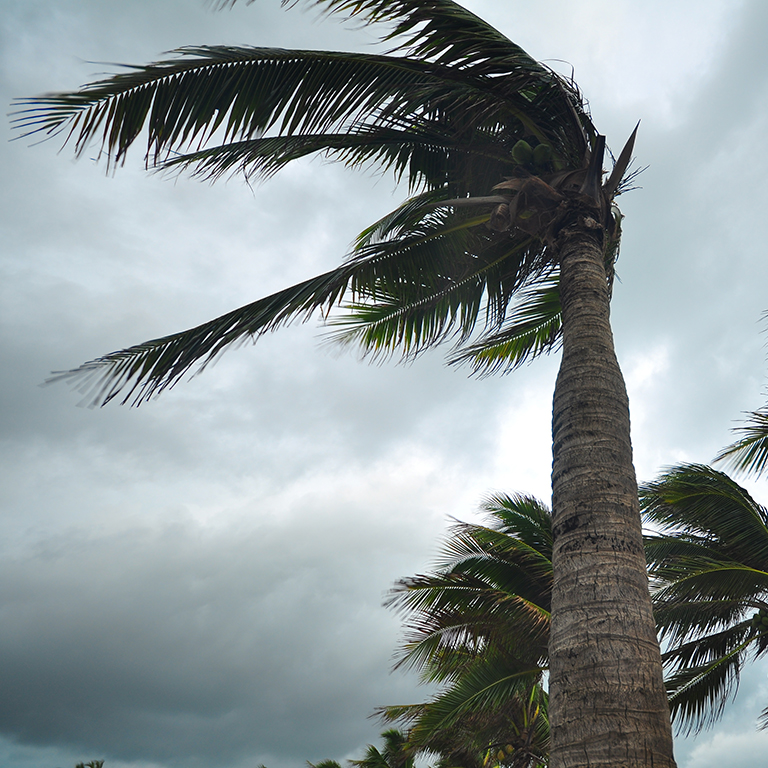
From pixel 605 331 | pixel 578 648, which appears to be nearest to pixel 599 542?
pixel 578 648

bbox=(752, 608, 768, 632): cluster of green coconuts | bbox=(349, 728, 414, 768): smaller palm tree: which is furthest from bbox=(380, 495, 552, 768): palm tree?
bbox=(349, 728, 414, 768): smaller palm tree

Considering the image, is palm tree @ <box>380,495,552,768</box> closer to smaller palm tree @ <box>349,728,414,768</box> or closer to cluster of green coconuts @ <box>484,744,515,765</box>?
cluster of green coconuts @ <box>484,744,515,765</box>

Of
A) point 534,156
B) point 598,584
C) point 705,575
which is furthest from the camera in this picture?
point 705,575

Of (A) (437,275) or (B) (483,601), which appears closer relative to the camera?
(A) (437,275)

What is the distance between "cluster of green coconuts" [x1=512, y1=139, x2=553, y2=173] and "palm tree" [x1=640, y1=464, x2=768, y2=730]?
22.3 ft

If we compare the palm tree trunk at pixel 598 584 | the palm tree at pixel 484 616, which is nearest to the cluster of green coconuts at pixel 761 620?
the palm tree at pixel 484 616

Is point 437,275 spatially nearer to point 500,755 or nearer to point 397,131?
point 397,131

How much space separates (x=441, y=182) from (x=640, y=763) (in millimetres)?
5532

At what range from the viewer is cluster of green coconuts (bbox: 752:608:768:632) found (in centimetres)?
1024

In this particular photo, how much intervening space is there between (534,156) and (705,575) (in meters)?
7.32

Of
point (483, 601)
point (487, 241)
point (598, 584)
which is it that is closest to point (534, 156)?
point (487, 241)

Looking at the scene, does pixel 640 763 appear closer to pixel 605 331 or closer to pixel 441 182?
pixel 605 331

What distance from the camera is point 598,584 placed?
10.3 feet

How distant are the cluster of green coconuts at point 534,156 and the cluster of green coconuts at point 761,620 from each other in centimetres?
885
